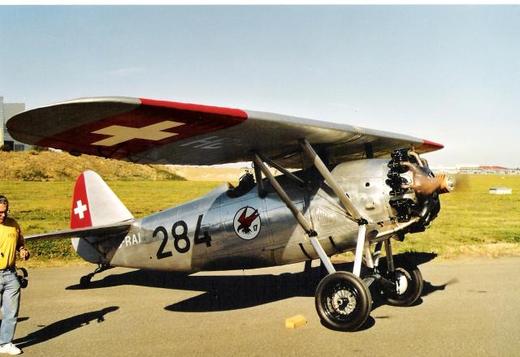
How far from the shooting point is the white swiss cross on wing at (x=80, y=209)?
9758 mm

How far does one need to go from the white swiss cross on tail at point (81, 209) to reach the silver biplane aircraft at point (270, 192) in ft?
3.58

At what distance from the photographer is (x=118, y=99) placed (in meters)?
4.25

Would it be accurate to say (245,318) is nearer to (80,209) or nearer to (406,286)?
(406,286)

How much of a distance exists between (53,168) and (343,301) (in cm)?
6632

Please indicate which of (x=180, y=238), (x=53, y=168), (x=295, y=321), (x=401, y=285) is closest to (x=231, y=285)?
(x=180, y=238)

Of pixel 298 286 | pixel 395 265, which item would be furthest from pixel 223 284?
pixel 395 265

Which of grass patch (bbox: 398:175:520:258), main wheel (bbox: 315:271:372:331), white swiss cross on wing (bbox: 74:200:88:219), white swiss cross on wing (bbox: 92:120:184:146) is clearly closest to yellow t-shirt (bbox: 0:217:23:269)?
white swiss cross on wing (bbox: 92:120:184:146)

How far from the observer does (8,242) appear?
16.8ft

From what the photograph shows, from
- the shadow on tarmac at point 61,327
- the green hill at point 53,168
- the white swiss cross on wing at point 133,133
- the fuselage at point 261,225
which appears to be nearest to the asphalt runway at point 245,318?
the shadow on tarmac at point 61,327

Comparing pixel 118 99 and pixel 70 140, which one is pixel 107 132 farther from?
pixel 118 99

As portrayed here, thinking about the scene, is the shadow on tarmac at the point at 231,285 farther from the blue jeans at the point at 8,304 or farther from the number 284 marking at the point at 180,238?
Answer: the blue jeans at the point at 8,304

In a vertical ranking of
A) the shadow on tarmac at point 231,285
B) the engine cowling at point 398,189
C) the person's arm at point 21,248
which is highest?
the engine cowling at point 398,189

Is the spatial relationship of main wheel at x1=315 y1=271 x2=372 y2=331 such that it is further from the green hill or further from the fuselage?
the green hill

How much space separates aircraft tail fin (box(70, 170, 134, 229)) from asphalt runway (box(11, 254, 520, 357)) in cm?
131
